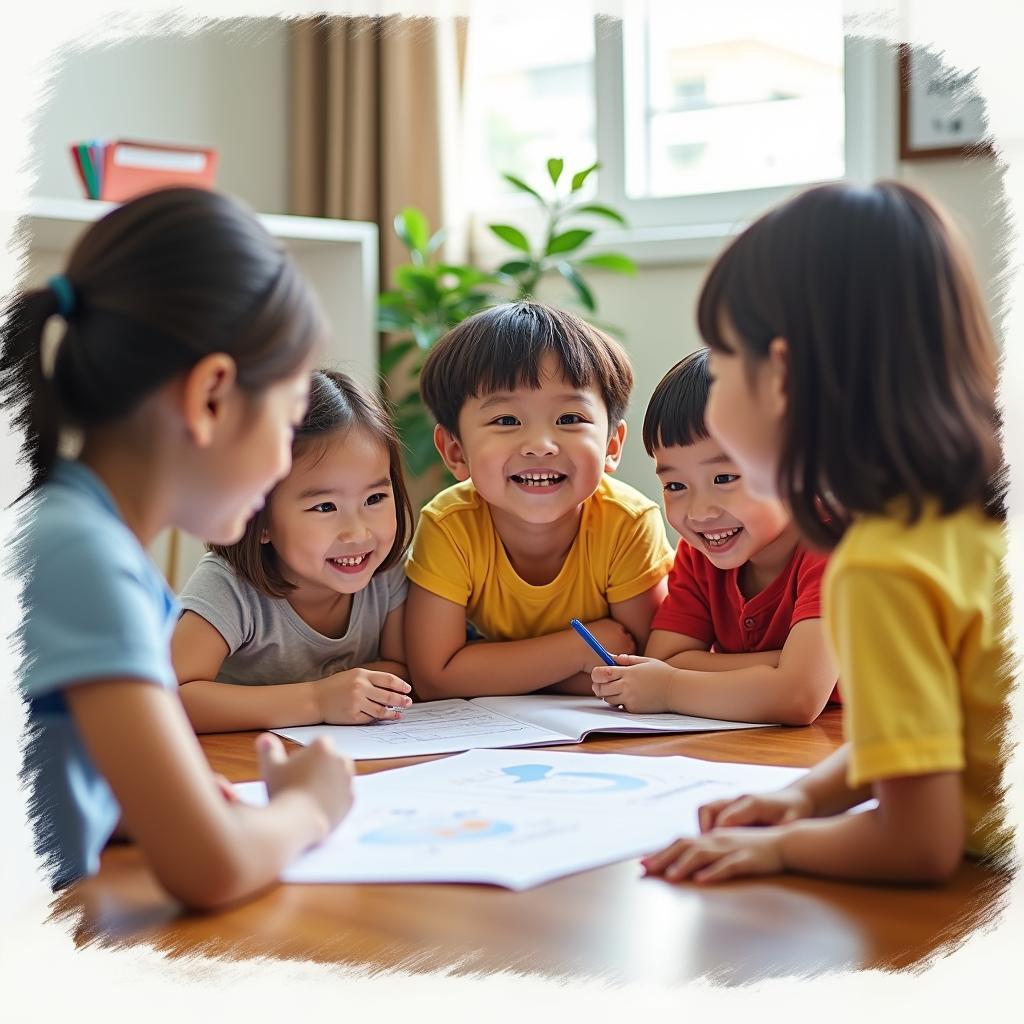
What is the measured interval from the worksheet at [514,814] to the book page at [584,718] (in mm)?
118

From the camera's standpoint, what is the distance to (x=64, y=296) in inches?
27.5

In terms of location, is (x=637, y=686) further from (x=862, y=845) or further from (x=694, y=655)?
(x=862, y=845)

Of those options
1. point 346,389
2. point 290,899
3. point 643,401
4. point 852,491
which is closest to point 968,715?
point 852,491

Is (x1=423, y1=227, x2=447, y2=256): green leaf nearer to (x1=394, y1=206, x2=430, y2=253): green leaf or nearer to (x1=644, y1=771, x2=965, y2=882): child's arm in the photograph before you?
(x1=394, y1=206, x2=430, y2=253): green leaf

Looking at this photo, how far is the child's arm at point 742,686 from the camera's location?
3.99ft

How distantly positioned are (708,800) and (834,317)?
37cm

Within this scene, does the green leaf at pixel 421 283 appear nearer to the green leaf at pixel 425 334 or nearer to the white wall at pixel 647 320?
the green leaf at pixel 425 334

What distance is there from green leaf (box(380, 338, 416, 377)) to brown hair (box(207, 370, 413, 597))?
1353 millimetres

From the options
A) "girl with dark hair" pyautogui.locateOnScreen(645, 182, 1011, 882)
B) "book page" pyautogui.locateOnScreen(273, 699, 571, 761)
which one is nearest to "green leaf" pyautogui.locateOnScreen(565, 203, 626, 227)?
"book page" pyautogui.locateOnScreen(273, 699, 571, 761)

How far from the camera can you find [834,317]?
699 millimetres

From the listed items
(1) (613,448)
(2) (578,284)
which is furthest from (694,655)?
(2) (578,284)

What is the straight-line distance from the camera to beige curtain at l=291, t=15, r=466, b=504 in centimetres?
285

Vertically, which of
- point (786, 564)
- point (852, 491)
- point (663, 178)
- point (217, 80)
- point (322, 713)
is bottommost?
point (322, 713)

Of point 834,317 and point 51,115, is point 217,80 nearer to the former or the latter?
point 51,115
